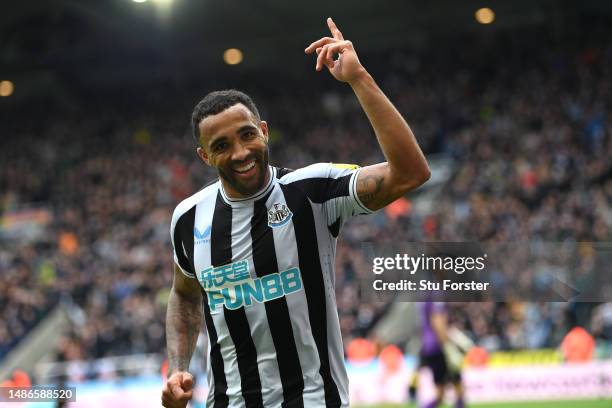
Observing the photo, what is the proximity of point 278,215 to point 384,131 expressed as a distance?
1.94ft

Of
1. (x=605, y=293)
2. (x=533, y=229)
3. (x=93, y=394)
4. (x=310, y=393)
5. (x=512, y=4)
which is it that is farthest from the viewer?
(x=512, y=4)

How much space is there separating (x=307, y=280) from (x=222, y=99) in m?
0.72

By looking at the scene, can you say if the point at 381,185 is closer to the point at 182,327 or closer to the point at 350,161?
the point at 182,327

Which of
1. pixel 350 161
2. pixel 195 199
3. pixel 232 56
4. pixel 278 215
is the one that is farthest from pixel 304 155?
pixel 278 215

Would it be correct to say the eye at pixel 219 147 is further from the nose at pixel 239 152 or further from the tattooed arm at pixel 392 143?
the tattooed arm at pixel 392 143

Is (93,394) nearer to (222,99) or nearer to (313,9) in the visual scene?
(222,99)

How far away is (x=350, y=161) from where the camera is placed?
22.6 metres

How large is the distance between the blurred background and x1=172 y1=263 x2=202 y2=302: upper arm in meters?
8.27

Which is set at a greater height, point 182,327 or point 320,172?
point 320,172

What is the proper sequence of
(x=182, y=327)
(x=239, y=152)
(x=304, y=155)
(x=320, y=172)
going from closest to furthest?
(x=239, y=152) < (x=320, y=172) < (x=182, y=327) < (x=304, y=155)

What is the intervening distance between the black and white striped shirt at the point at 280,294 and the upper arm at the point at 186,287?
31cm

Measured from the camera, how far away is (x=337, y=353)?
3164 millimetres

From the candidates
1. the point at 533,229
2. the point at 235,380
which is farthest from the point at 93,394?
the point at 235,380

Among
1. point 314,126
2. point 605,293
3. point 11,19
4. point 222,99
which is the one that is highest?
point 11,19
